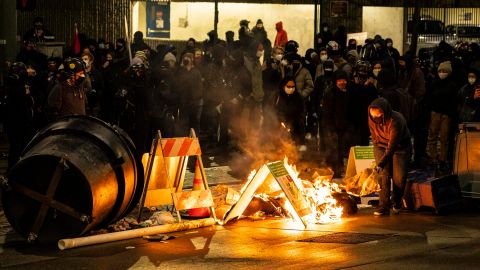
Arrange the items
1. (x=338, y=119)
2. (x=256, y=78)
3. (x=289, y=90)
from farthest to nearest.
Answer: (x=256, y=78) < (x=289, y=90) < (x=338, y=119)

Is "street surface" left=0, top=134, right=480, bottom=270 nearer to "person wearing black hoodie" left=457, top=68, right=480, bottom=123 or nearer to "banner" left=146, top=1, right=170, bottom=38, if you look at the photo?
"person wearing black hoodie" left=457, top=68, right=480, bottom=123

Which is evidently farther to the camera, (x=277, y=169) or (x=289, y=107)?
(x=289, y=107)

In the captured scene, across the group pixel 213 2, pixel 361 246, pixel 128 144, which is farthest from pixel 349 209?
pixel 213 2

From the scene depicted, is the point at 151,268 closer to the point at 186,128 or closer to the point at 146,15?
the point at 186,128

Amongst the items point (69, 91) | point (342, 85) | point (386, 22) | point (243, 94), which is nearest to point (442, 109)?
point (342, 85)

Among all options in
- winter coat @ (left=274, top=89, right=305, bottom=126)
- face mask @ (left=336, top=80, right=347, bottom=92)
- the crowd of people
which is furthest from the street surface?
winter coat @ (left=274, top=89, right=305, bottom=126)

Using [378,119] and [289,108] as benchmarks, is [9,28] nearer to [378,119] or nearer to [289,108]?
[289,108]

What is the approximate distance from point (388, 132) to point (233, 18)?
17.5 m

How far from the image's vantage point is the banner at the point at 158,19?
2942 centimetres

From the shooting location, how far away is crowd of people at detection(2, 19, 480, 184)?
1573cm

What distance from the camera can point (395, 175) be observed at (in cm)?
1327

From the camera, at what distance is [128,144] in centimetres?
1152

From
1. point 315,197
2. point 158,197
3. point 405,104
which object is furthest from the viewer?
point 405,104

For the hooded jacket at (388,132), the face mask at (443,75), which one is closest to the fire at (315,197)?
the hooded jacket at (388,132)
